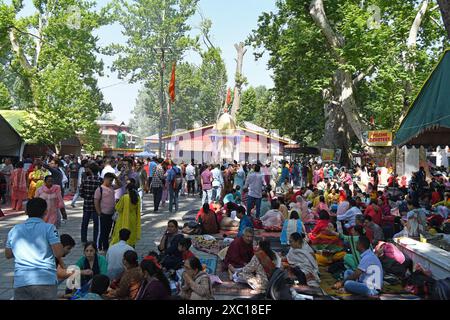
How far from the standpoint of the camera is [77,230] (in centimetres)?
1121

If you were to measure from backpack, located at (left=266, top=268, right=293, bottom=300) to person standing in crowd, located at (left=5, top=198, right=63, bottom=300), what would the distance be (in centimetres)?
283

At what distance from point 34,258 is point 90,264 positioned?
2.18 meters

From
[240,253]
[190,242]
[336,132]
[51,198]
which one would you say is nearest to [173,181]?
[51,198]

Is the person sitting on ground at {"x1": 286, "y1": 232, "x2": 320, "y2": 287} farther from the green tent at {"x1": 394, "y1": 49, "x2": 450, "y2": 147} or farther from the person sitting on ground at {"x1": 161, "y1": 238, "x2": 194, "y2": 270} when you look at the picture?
the green tent at {"x1": 394, "y1": 49, "x2": 450, "y2": 147}

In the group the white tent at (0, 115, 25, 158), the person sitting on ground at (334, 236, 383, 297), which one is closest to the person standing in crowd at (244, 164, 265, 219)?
the person sitting on ground at (334, 236, 383, 297)

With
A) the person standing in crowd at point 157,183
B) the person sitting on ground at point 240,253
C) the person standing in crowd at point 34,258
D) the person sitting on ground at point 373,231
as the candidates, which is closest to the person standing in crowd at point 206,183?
the person standing in crowd at point 157,183

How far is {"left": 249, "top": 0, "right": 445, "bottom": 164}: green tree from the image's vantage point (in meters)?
22.9

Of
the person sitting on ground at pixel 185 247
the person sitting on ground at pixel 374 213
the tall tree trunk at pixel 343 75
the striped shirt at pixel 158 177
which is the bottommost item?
the person sitting on ground at pixel 185 247

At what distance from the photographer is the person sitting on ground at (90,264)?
20.1 feet

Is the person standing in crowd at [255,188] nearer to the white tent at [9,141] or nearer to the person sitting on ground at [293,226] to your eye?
the person sitting on ground at [293,226]

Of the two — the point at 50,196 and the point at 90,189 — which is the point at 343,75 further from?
the point at 50,196

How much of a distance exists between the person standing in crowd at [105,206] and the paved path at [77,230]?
1.85 feet

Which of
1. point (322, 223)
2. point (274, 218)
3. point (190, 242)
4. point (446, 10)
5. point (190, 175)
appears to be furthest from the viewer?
point (190, 175)

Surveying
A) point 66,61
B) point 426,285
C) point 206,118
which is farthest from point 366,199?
point 206,118
